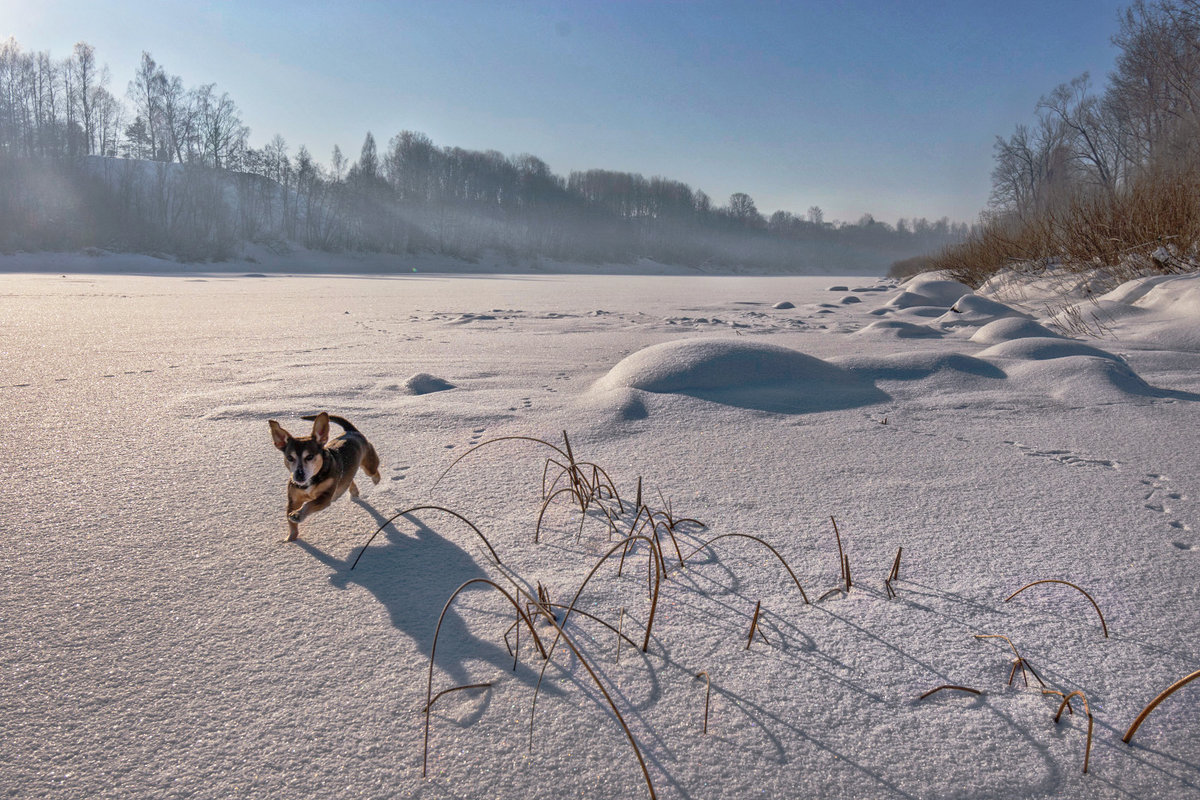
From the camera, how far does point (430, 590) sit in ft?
4.02

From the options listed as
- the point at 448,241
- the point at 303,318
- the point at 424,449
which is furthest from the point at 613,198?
the point at 424,449

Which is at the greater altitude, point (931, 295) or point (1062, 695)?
point (931, 295)

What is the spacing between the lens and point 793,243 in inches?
2500

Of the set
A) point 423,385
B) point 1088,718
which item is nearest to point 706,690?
point 1088,718

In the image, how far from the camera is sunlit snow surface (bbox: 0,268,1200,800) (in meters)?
0.81

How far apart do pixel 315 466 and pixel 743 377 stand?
6.55 feet

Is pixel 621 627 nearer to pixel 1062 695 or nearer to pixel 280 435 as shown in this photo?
pixel 1062 695

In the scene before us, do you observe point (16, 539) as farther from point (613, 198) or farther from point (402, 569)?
point (613, 198)

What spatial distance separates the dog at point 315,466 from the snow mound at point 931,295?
7.86 meters

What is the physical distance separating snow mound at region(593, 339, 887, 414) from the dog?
4.58 ft

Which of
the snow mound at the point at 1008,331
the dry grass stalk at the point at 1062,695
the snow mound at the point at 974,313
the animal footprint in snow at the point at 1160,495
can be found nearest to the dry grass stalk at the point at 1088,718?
the dry grass stalk at the point at 1062,695

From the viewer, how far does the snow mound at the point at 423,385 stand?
2850 mm

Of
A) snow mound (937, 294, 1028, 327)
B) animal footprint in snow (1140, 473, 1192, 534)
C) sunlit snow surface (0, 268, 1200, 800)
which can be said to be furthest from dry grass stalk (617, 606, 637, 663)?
snow mound (937, 294, 1028, 327)

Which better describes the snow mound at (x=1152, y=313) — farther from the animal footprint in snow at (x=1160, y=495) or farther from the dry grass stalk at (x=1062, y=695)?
the dry grass stalk at (x=1062, y=695)
